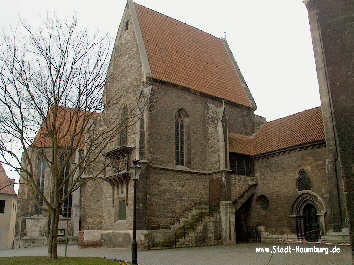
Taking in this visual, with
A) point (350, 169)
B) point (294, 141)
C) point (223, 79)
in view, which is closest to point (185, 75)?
point (223, 79)

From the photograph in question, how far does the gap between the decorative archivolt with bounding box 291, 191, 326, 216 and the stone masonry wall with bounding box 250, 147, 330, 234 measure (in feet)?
0.68

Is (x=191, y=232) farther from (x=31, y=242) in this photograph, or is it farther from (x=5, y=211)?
(x=5, y=211)

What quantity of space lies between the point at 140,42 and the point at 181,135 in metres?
6.56

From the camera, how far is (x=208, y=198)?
2356 centimetres

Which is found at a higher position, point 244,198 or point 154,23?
point 154,23

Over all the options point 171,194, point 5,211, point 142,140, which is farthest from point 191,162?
point 5,211

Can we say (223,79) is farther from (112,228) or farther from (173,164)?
(112,228)

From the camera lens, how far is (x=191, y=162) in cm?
2339

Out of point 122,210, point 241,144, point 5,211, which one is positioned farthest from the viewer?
point 5,211

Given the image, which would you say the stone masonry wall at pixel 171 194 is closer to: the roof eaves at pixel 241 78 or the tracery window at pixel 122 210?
the tracery window at pixel 122 210

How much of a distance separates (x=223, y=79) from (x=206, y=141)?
6.31 m

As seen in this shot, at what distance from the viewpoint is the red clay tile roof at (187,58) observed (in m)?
24.5

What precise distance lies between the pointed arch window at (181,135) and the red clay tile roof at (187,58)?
208 centimetres

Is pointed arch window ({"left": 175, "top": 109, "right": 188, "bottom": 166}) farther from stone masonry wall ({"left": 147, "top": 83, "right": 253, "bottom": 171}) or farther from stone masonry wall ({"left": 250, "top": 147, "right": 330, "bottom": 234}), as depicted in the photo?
stone masonry wall ({"left": 250, "top": 147, "right": 330, "bottom": 234})
